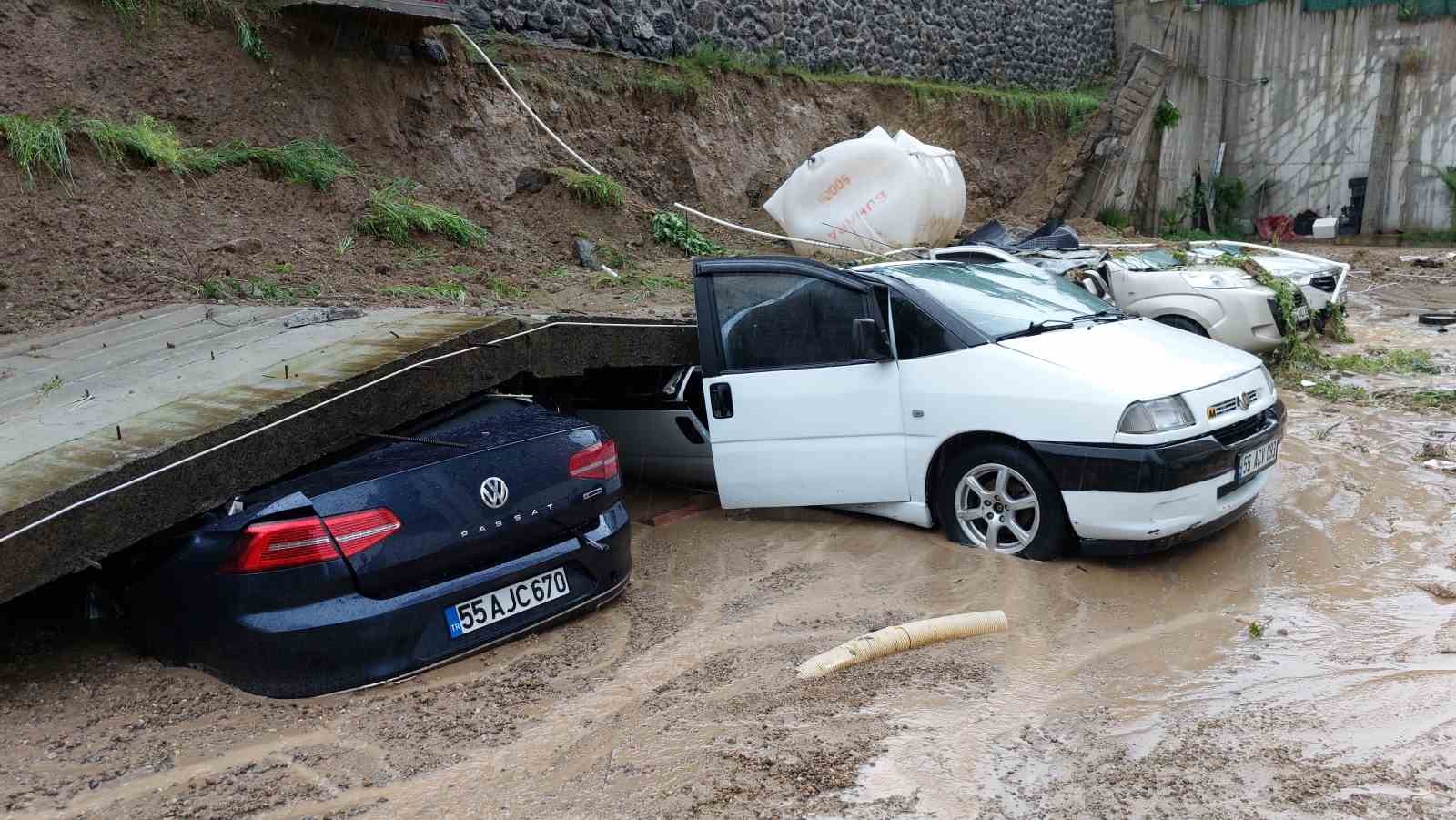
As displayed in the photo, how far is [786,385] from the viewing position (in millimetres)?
Result: 6027

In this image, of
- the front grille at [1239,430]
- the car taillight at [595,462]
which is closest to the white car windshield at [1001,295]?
the front grille at [1239,430]

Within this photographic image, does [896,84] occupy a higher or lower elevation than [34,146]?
lower

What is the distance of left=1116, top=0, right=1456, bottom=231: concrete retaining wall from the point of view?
65.5ft

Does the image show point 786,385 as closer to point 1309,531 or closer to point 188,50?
point 1309,531

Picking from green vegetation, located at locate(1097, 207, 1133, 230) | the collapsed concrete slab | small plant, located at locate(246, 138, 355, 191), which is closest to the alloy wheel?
the collapsed concrete slab

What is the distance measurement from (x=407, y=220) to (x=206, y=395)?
5139 millimetres

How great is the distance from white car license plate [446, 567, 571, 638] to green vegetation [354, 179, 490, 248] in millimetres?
5403

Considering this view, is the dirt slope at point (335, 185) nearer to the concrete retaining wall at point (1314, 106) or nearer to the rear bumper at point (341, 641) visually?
the rear bumper at point (341, 641)

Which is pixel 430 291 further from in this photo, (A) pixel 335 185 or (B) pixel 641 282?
(A) pixel 335 185

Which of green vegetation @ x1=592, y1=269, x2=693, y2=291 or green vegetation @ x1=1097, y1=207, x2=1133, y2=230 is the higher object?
green vegetation @ x1=592, y1=269, x2=693, y2=291

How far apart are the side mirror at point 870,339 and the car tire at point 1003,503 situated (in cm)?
66

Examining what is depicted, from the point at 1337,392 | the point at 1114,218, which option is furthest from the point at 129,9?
the point at 1114,218

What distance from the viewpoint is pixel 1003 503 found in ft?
18.1

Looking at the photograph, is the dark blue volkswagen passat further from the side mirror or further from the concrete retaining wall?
the concrete retaining wall
